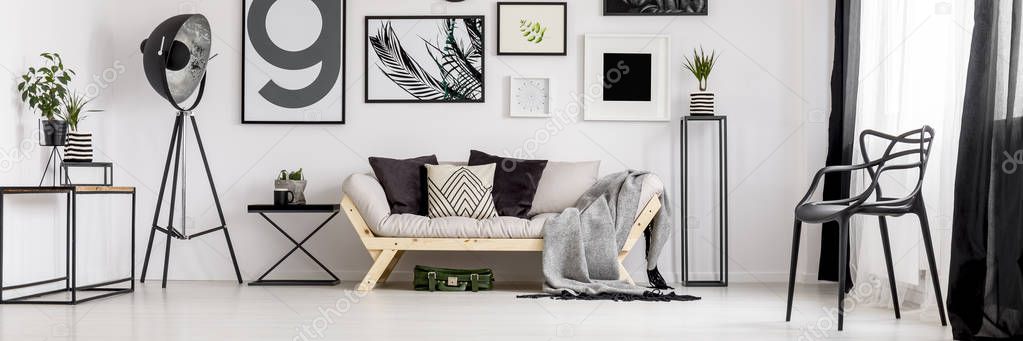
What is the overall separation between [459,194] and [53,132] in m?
2.06

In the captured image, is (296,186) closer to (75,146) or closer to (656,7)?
(75,146)

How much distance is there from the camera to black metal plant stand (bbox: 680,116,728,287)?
192 inches

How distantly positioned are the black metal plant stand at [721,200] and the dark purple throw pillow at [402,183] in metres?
1.50

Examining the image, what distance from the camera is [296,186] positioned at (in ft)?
15.9

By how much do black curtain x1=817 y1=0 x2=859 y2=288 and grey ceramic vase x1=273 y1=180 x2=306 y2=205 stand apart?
2.92 meters

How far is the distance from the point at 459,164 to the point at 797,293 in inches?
79.0

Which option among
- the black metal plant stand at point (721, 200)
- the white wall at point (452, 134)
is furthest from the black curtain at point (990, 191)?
the white wall at point (452, 134)

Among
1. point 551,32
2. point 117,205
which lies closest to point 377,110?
point 551,32

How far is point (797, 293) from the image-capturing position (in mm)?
4520

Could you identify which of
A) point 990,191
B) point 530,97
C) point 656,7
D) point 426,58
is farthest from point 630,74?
point 990,191

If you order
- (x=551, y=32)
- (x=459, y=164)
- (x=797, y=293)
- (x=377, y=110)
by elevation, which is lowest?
(x=797, y=293)

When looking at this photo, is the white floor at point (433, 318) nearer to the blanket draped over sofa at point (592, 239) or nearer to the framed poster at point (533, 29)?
the blanket draped over sofa at point (592, 239)

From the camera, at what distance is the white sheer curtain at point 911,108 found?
11.4ft

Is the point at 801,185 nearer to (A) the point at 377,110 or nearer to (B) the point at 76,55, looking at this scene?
(A) the point at 377,110
